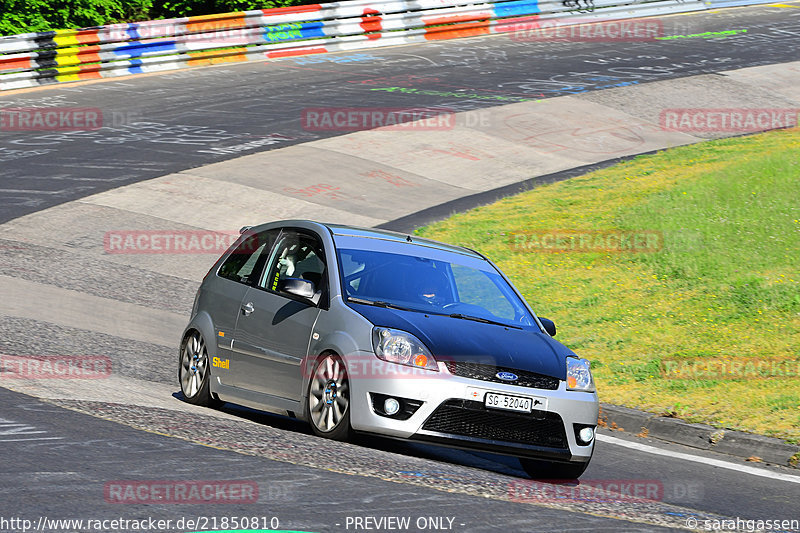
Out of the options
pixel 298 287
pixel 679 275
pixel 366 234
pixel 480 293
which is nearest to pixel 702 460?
pixel 480 293

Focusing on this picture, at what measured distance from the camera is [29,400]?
319 inches

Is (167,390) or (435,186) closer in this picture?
(167,390)

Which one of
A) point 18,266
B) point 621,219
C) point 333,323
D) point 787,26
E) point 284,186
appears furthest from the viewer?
point 787,26

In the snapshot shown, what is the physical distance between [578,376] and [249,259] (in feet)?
9.83

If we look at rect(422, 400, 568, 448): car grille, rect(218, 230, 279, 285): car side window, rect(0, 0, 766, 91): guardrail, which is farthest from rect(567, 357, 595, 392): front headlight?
rect(0, 0, 766, 91): guardrail

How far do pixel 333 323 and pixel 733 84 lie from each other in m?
22.8

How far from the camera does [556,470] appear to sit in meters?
8.03

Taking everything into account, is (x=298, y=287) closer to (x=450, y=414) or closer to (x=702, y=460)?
(x=450, y=414)

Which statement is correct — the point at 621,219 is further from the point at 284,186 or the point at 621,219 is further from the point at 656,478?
the point at 656,478

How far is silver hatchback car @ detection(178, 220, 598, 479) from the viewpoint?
296 inches

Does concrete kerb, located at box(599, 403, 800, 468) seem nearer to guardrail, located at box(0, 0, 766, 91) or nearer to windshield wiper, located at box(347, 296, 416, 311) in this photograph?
windshield wiper, located at box(347, 296, 416, 311)

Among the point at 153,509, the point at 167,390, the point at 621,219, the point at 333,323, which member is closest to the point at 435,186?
the point at 621,219

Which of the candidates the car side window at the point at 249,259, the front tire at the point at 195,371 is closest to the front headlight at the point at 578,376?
the car side window at the point at 249,259

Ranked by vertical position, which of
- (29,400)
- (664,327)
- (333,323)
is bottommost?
(664,327)
